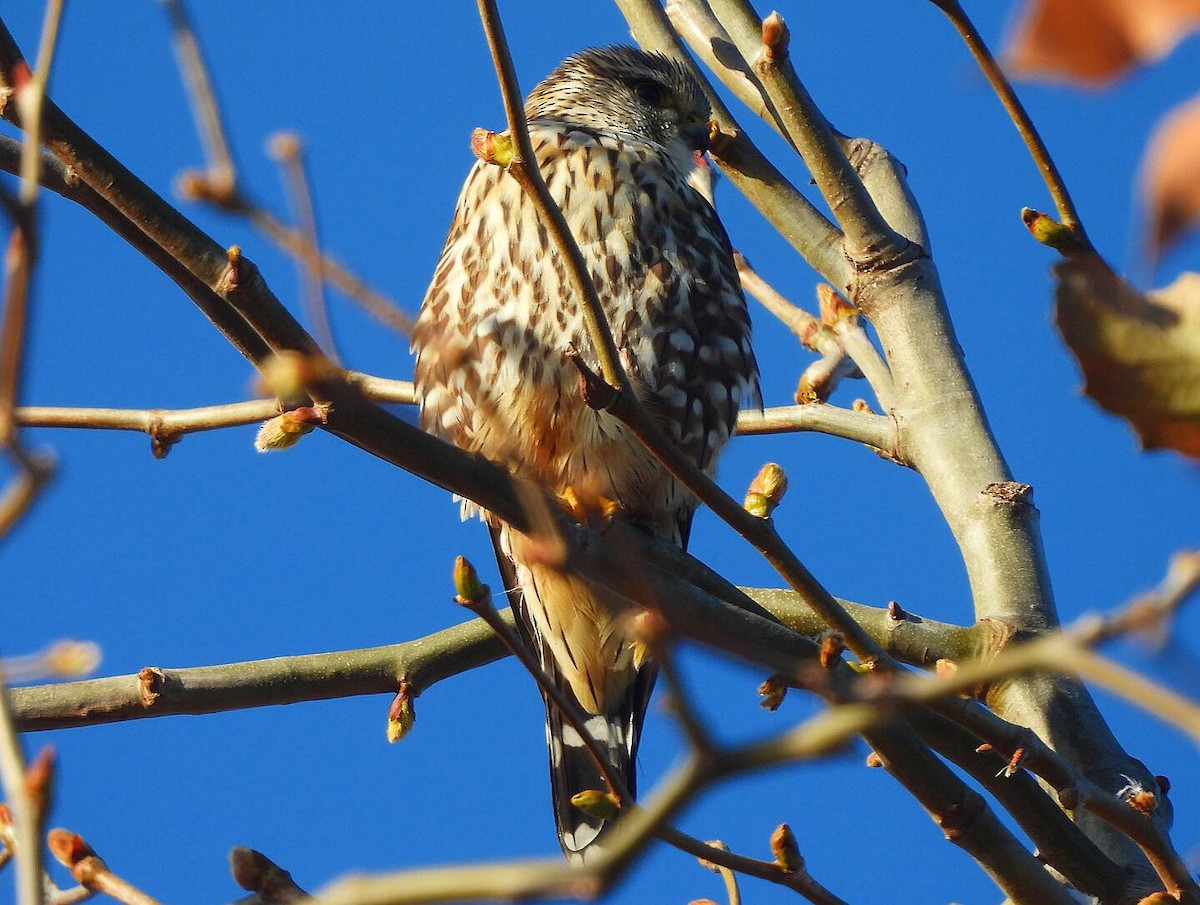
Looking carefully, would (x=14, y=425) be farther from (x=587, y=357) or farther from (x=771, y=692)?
(x=587, y=357)

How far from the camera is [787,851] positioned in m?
2.13

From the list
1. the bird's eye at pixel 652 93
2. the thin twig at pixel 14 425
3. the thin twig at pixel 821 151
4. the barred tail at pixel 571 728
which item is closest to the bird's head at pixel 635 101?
the bird's eye at pixel 652 93

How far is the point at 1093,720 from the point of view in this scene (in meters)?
2.67

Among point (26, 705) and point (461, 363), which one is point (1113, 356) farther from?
point (26, 705)

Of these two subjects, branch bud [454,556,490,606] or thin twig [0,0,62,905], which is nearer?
thin twig [0,0,62,905]

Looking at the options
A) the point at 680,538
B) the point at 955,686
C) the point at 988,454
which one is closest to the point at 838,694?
the point at 955,686

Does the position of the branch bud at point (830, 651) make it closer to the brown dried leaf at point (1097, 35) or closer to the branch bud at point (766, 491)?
the branch bud at point (766, 491)

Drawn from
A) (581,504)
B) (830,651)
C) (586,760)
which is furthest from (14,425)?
(586,760)

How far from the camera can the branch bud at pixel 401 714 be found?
276 cm

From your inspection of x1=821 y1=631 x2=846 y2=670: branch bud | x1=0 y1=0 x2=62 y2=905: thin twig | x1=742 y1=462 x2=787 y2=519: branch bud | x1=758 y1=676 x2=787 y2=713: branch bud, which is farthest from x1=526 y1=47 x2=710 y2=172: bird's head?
x1=0 y1=0 x2=62 y2=905: thin twig

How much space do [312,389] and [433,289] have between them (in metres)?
2.22

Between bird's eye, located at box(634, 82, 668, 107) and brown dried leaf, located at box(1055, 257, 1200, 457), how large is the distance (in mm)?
3668

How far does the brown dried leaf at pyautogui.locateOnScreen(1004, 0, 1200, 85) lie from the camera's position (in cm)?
55

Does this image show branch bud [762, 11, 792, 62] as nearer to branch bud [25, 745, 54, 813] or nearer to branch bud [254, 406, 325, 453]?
branch bud [254, 406, 325, 453]
